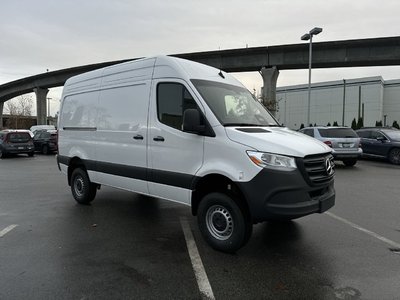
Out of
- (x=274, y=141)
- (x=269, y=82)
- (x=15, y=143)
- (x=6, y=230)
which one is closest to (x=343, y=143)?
(x=274, y=141)

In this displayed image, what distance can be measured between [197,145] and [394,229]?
3646mm

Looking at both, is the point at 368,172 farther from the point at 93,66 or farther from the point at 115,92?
the point at 93,66

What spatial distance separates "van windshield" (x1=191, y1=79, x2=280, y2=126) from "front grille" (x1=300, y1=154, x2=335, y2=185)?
107 centimetres

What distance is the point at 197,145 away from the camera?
515 cm

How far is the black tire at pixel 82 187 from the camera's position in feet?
25.5

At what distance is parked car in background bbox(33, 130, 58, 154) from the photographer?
77.0 ft

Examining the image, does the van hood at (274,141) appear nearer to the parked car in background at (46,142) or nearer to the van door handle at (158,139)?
the van door handle at (158,139)

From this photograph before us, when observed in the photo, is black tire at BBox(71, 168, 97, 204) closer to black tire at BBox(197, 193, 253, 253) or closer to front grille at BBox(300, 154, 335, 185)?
black tire at BBox(197, 193, 253, 253)

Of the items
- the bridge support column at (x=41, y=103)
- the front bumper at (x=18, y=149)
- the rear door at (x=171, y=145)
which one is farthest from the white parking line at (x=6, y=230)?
the bridge support column at (x=41, y=103)

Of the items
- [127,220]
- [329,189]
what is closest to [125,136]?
[127,220]

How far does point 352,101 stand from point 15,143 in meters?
70.6

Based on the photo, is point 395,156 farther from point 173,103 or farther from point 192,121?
point 192,121

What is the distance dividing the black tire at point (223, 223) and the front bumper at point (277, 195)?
0.21 meters

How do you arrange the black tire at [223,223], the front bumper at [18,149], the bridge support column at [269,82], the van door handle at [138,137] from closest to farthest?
the black tire at [223,223]
the van door handle at [138,137]
the front bumper at [18,149]
the bridge support column at [269,82]
